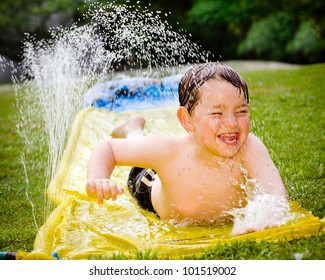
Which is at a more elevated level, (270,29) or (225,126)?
(270,29)

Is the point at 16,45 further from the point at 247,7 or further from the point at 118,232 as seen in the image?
the point at 118,232

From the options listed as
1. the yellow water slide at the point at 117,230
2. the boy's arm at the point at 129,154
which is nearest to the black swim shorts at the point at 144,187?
the yellow water slide at the point at 117,230

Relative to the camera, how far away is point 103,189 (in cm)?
178

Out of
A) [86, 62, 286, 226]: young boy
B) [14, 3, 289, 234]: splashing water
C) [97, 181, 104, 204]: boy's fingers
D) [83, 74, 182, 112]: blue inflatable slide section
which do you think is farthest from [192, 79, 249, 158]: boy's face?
[83, 74, 182, 112]: blue inflatable slide section

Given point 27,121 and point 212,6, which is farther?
point 212,6

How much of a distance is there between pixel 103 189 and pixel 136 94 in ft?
6.96

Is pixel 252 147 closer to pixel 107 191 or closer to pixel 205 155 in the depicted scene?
pixel 205 155

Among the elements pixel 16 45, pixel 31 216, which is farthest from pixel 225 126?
pixel 16 45

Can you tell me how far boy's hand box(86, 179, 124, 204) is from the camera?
1766mm

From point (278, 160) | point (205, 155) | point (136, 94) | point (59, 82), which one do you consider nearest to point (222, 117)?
point (205, 155)

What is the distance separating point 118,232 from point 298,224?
2.32 ft

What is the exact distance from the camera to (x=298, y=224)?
179cm

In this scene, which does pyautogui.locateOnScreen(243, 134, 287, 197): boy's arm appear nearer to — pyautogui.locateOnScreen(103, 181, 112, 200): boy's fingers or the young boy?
the young boy
